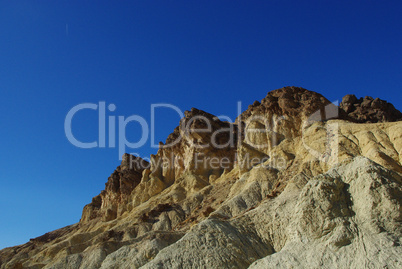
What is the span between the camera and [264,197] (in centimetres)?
4416

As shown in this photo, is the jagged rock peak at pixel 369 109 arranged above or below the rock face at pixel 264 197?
above

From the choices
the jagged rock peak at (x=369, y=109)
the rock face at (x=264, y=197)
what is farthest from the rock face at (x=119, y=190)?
the jagged rock peak at (x=369, y=109)

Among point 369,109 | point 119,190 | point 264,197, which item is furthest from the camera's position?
point 119,190

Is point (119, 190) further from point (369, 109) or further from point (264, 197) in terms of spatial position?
point (369, 109)

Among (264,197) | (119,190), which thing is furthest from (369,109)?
(119,190)

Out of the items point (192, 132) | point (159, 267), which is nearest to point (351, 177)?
point (159, 267)

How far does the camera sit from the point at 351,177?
2078cm

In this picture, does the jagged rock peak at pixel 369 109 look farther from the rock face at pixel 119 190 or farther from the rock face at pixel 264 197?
the rock face at pixel 119 190

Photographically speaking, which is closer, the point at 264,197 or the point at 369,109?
the point at 264,197

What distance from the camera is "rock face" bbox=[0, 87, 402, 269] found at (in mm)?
18609

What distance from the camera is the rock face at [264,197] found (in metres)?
18.6

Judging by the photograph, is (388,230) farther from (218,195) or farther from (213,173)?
(213,173)

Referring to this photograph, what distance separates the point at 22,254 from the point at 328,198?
69.6 metres

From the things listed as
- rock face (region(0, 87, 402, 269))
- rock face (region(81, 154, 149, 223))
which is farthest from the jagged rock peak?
rock face (region(81, 154, 149, 223))
